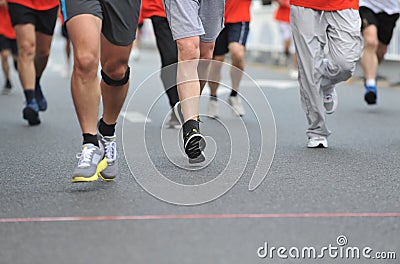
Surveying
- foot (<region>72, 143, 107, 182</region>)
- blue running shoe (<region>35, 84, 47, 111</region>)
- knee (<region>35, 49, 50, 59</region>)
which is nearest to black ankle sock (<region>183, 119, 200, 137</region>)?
foot (<region>72, 143, 107, 182</region>)

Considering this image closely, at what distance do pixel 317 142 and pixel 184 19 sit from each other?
1.80 metres

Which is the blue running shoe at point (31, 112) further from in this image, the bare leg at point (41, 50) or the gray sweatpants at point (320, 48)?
the gray sweatpants at point (320, 48)

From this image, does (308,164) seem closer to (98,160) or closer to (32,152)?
(98,160)

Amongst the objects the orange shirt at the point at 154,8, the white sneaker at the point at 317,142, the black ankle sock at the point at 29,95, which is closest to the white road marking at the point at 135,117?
the black ankle sock at the point at 29,95

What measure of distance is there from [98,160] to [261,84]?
9849 mm

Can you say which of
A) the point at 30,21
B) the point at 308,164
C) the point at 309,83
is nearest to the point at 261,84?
the point at 30,21

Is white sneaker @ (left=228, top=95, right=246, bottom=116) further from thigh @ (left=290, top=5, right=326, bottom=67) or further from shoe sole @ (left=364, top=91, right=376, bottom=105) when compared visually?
thigh @ (left=290, top=5, right=326, bottom=67)

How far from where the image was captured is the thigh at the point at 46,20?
8500mm

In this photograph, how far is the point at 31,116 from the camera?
28.8 ft

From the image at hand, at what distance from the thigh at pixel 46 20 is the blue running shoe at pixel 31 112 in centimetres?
68

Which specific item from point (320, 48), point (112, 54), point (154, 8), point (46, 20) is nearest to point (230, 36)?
point (154, 8)

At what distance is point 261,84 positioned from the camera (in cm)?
1470

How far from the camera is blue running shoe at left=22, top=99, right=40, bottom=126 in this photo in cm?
871

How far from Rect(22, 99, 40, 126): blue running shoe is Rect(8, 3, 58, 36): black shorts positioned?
0.69 meters
